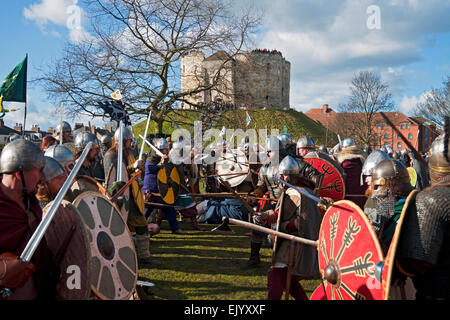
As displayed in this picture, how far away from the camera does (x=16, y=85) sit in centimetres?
779

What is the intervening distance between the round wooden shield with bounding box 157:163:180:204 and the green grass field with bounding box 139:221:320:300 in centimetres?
76

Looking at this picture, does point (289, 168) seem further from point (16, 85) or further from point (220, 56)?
point (220, 56)

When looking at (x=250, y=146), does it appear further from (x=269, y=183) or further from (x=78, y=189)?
(x=78, y=189)

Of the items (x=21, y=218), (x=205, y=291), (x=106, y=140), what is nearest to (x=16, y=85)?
(x=106, y=140)

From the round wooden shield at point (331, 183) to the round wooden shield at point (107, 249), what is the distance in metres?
3.41

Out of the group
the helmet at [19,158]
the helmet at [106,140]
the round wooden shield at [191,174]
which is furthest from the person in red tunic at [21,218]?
the round wooden shield at [191,174]

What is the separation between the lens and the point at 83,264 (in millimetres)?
2146

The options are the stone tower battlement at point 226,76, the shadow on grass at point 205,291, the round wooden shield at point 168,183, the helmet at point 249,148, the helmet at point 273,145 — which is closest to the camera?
the shadow on grass at point 205,291

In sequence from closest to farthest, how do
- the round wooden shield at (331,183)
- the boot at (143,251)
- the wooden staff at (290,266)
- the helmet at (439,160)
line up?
the helmet at (439,160) → the wooden staff at (290,266) → the boot at (143,251) → the round wooden shield at (331,183)

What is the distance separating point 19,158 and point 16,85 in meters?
6.66

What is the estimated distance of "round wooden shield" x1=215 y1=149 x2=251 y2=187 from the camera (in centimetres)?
895

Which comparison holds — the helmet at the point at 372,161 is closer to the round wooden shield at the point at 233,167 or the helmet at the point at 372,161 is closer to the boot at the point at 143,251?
the boot at the point at 143,251

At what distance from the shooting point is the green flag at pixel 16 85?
774cm

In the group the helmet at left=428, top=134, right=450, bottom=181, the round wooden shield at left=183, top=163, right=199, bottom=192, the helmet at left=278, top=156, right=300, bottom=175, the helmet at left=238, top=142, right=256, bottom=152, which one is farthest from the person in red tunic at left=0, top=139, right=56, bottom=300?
the helmet at left=238, top=142, right=256, bottom=152
